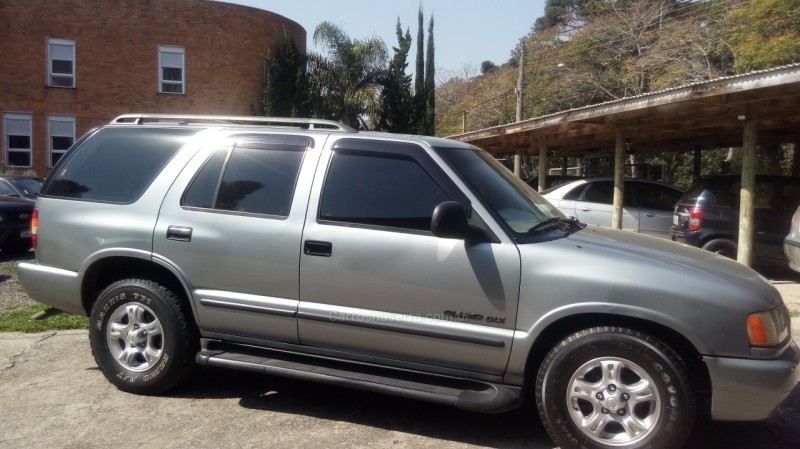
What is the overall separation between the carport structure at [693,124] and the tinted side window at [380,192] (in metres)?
5.41

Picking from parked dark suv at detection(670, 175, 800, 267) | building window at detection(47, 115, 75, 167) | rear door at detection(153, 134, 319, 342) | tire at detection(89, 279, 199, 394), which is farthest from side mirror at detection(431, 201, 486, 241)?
building window at detection(47, 115, 75, 167)

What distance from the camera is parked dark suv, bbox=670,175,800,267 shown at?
10094mm

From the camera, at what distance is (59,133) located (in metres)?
24.2

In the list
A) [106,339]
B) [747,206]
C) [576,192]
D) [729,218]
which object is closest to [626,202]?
[576,192]

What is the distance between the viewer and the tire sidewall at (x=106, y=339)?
14.9 feet

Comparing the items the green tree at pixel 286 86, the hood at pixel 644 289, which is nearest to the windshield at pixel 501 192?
the hood at pixel 644 289

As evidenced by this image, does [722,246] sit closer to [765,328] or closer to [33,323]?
[765,328]

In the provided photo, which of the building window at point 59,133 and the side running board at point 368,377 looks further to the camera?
the building window at point 59,133

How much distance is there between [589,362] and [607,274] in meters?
0.50

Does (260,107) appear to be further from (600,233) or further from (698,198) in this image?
(600,233)

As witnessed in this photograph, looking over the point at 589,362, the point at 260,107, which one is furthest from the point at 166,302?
the point at 260,107

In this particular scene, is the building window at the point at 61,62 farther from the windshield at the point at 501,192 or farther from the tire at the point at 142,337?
the windshield at the point at 501,192

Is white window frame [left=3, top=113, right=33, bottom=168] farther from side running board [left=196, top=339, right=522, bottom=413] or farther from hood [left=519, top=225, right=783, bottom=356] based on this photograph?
hood [left=519, top=225, right=783, bottom=356]

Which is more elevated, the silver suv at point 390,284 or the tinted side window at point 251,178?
the tinted side window at point 251,178
